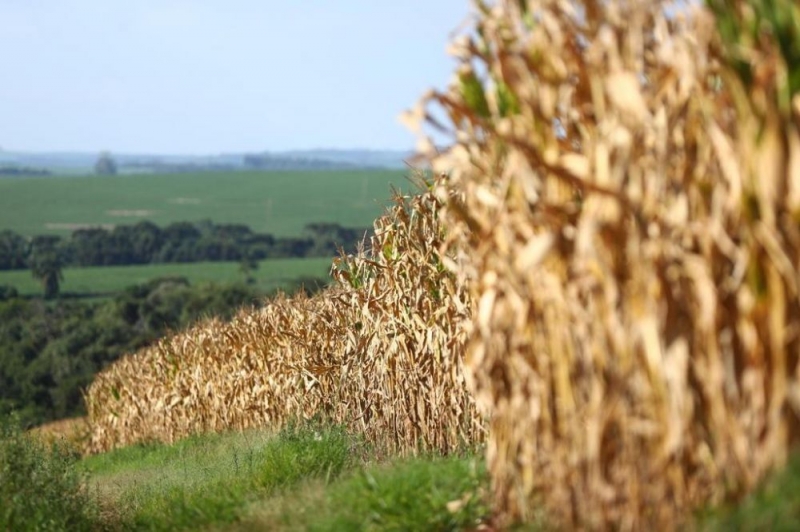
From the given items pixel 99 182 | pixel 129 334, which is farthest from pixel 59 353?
pixel 99 182

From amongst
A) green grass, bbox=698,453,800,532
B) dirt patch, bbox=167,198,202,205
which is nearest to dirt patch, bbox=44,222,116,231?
dirt patch, bbox=167,198,202,205

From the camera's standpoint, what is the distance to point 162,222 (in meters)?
117

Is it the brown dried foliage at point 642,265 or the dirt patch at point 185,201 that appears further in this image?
the dirt patch at point 185,201

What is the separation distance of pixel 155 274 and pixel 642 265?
3185 inches

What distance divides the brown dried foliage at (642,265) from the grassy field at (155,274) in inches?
2543

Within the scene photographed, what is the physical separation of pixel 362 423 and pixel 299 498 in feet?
10.5

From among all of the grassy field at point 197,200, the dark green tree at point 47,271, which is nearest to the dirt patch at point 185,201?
the grassy field at point 197,200

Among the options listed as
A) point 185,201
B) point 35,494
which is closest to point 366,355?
point 35,494

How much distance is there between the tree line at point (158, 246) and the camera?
283 ft

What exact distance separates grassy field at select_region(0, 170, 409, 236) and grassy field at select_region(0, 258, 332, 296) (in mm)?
19368

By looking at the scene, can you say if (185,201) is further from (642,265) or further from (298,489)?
(642,265)

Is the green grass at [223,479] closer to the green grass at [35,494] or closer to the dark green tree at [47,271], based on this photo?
the green grass at [35,494]

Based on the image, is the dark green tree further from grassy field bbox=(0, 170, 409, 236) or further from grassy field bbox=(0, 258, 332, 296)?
grassy field bbox=(0, 170, 409, 236)

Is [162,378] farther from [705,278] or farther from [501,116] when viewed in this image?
[705,278]
